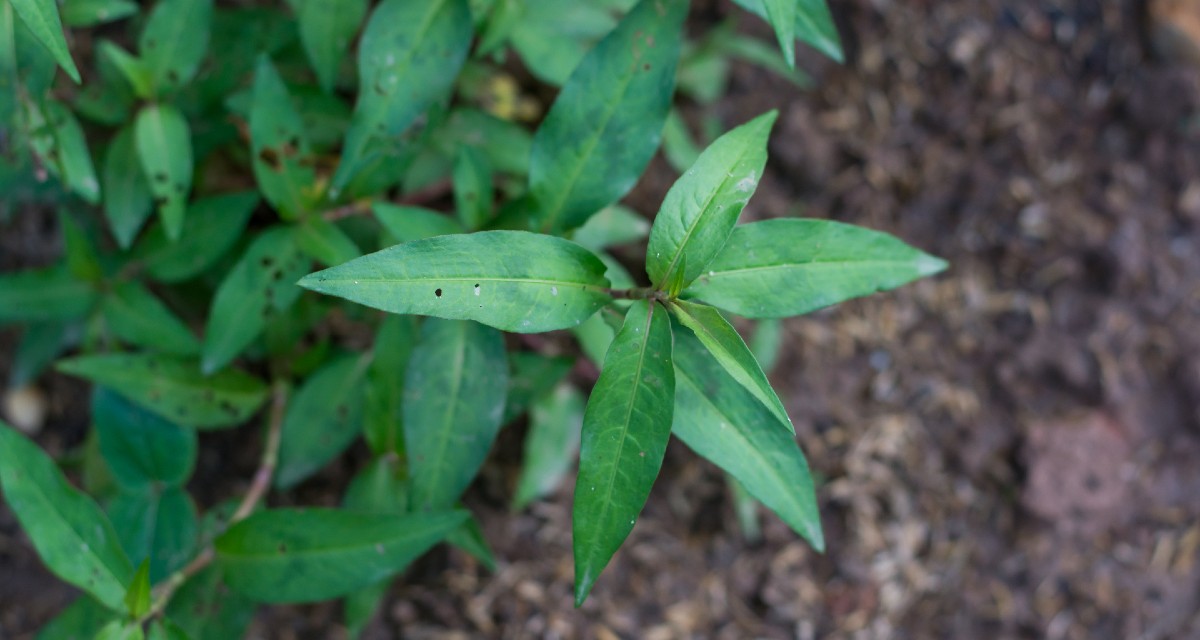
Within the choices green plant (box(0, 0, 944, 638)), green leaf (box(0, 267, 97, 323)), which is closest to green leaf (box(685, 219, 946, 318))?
green plant (box(0, 0, 944, 638))

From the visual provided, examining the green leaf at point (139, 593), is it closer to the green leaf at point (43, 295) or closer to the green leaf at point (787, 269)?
the green leaf at point (43, 295)

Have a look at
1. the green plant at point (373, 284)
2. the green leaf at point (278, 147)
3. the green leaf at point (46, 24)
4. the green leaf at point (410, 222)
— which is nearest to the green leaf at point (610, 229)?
the green plant at point (373, 284)

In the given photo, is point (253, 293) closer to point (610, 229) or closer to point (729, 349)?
point (610, 229)

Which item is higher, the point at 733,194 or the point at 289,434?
the point at 733,194

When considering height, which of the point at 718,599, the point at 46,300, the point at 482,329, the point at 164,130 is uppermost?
the point at 164,130

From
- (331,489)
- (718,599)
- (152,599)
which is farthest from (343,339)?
(718,599)

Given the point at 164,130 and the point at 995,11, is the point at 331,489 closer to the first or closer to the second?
the point at 164,130
